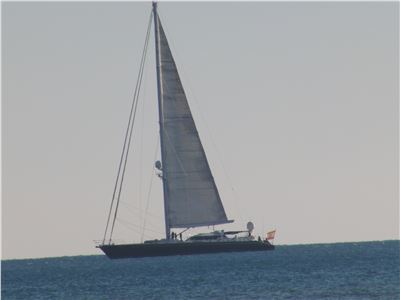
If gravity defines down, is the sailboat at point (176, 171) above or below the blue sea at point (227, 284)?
above

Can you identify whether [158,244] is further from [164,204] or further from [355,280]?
[355,280]

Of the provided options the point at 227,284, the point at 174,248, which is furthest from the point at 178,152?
the point at 227,284

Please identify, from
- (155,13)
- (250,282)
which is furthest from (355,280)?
(155,13)

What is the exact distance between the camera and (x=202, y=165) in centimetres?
11781

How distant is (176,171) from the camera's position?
116 meters

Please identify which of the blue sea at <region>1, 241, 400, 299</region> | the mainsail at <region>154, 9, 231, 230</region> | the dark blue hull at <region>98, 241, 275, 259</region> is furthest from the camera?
the dark blue hull at <region>98, 241, 275, 259</region>

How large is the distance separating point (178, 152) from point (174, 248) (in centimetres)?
881

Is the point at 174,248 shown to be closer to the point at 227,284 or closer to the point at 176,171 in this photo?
the point at 176,171

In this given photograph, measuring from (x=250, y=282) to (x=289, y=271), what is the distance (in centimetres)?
1875

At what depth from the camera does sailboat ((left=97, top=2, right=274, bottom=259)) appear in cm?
11588

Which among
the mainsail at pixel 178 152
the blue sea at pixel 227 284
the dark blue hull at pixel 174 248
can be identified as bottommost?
the blue sea at pixel 227 284

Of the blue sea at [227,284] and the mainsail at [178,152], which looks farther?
the mainsail at [178,152]

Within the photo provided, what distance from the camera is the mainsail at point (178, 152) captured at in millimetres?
115812

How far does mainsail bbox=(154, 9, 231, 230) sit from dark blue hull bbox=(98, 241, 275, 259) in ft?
6.87
